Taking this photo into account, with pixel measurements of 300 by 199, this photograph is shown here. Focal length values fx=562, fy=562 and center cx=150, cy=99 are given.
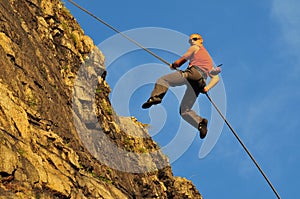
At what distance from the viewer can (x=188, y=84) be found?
1527 centimetres

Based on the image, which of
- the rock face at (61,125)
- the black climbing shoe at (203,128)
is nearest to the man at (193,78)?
the black climbing shoe at (203,128)

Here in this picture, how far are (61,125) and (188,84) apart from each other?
847cm

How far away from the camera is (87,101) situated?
90.4ft

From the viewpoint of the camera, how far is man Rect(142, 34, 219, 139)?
48.6 feet

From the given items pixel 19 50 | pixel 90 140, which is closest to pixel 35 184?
pixel 19 50

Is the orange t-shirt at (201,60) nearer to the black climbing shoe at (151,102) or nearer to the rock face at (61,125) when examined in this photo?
the black climbing shoe at (151,102)

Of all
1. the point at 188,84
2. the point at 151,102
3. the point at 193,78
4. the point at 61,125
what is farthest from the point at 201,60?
the point at 61,125

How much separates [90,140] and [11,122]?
7.57 metres

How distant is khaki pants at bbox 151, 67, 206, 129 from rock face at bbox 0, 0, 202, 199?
4702mm

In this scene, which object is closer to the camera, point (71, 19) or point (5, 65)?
point (5, 65)

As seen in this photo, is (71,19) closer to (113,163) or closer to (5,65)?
(113,163)

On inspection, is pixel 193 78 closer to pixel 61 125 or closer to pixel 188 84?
pixel 188 84

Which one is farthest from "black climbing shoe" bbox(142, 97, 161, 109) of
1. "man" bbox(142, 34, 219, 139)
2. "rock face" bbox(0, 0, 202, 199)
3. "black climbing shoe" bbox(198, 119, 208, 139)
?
"rock face" bbox(0, 0, 202, 199)

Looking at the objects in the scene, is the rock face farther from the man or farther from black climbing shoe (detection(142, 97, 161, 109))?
the man
